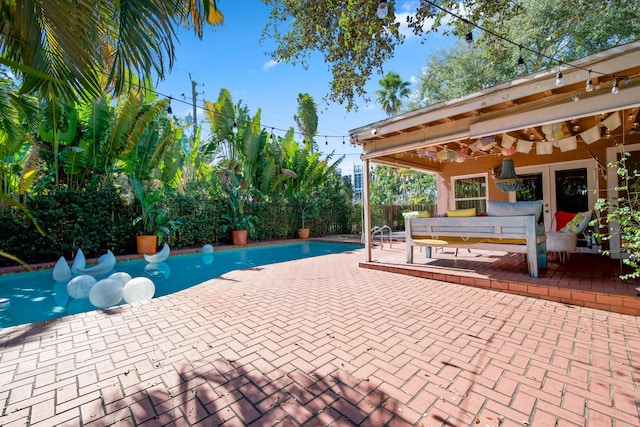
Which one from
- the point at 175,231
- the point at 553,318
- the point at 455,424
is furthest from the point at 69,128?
the point at 553,318

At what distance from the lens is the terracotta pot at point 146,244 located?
9.41m

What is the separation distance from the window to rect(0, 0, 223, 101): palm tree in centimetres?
891

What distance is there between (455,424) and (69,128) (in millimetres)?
10621

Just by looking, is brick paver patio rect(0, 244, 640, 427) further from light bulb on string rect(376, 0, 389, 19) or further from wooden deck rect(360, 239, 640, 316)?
light bulb on string rect(376, 0, 389, 19)

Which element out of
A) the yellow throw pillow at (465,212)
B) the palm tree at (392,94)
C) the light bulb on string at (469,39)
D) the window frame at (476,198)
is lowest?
the yellow throw pillow at (465,212)

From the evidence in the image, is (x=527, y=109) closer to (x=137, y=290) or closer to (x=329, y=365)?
(x=329, y=365)

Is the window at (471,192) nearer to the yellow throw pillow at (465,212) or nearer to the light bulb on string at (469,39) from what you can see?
the yellow throw pillow at (465,212)

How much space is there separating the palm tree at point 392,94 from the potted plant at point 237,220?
53.0 ft

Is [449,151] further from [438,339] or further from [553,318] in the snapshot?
[438,339]

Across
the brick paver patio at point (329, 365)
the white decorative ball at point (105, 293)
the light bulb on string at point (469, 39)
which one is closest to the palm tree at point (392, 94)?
the light bulb on string at point (469, 39)

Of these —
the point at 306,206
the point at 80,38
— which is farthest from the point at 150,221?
the point at 80,38

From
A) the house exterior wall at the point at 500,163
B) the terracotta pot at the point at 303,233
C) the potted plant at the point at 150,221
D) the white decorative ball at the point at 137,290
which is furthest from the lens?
the terracotta pot at the point at 303,233

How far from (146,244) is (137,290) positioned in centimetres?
571

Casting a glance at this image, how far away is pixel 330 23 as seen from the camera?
440 centimetres
